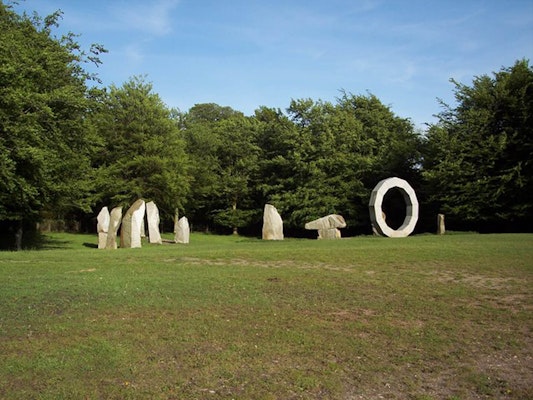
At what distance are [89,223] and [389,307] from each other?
44.0 m

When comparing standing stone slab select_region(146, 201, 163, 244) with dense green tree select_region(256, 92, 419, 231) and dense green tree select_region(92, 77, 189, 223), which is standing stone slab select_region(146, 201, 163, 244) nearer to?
dense green tree select_region(92, 77, 189, 223)

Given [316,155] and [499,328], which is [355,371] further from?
[316,155]

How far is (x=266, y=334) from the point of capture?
7.46 meters

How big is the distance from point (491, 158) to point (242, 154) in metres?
23.5

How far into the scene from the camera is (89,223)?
160 feet

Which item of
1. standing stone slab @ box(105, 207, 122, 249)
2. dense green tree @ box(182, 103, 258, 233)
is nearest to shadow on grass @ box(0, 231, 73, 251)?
standing stone slab @ box(105, 207, 122, 249)

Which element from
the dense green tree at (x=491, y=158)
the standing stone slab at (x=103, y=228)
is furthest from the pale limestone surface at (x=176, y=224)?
the dense green tree at (x=491, y=158)

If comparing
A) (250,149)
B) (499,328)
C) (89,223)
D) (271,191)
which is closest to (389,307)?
(499,328)

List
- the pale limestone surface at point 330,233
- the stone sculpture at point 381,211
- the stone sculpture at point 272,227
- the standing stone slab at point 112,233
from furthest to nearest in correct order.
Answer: the pale limestone surface at point 330,233 < the stone sculpture at point 272,227 < the stone sculpture at point 381,211 < the standing stone slab at point 112,233

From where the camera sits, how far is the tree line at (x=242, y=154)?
21.6 metres

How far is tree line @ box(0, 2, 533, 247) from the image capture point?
2158 centimetres

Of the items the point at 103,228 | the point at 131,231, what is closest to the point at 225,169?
the point at 103,228

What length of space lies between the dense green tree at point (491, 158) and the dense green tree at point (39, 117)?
22199mm

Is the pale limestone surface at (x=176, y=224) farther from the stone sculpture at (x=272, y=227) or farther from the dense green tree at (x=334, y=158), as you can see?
the dense green tree at (x=334, y=158)
